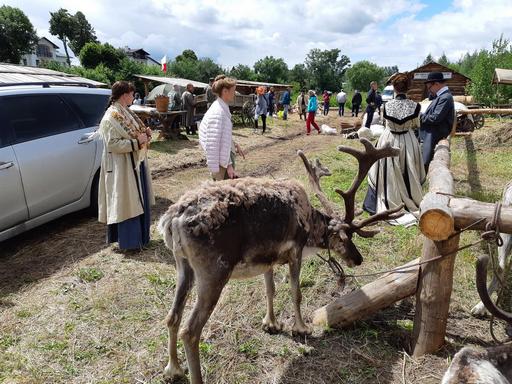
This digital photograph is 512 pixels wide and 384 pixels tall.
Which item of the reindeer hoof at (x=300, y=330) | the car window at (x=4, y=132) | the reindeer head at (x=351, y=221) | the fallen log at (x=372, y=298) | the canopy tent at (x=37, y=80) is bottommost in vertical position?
the reindeer hoof at (x=300, y=330)

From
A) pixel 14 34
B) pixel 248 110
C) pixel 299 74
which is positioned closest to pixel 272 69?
pixel 299 74

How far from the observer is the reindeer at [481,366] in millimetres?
2248

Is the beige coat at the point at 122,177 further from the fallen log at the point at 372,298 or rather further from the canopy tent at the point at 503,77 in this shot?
the canopy tent at the point at 503,77

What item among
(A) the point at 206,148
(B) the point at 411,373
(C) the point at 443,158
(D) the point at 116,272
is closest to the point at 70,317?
(D) the point at 116,272

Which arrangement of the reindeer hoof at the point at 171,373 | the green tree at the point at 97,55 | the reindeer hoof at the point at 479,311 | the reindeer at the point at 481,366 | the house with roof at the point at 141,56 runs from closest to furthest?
the reindeer at the point at 481,366 < the reindeer hoof at the point at 171,373 < the reindeer hoof at the point at 479,311 < the green tree at the point at 97,55 < the house with roof at the point at 141,56

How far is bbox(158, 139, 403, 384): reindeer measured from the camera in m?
2.76

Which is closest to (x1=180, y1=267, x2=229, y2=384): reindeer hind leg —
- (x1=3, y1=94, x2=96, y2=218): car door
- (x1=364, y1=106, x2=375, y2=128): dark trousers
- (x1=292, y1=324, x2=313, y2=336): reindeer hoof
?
(x1=292, y1=324, x2=313, y2=336): reindeer hoof

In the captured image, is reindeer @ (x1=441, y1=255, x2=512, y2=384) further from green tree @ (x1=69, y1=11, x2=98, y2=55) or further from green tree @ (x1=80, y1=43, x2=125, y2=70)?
green tree @ (x1=69, y1=11, x2=98, y2=55)

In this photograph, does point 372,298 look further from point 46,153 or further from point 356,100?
point 356,100

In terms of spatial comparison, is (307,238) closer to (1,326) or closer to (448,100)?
(1,326)

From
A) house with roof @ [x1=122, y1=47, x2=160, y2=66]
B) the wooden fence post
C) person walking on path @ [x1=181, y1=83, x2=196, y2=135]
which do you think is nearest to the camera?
the wooden fence post

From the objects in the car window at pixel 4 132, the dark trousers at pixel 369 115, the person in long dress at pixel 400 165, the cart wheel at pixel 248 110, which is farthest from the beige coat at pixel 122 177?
the cart wheel at pixel 248 110

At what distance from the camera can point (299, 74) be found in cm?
7331

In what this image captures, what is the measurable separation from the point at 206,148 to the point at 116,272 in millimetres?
1914
